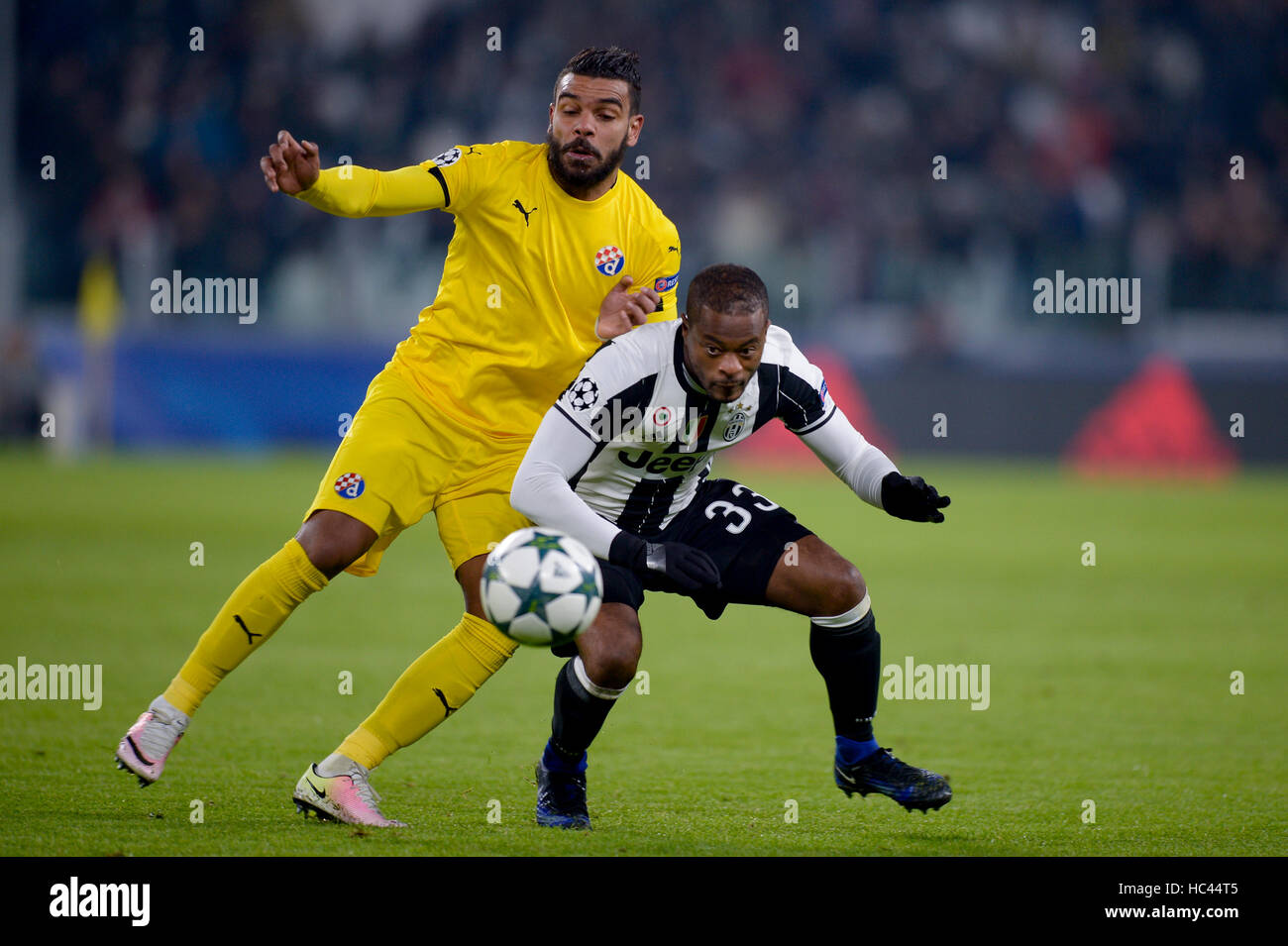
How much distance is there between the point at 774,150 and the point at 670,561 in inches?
715

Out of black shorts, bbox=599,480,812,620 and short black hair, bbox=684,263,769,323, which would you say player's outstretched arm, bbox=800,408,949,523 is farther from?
short black hair, bbox=684,263,769,323

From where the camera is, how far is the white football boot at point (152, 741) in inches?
195

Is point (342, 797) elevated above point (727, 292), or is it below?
below

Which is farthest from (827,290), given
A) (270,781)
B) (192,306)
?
(270,781)

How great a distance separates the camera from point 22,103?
21.3 m

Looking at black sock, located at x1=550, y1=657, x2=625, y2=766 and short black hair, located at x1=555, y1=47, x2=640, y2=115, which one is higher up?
short black hair, located at x1=555, y1=47, x2=640, y2=115

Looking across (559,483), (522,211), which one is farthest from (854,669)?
(522,211)

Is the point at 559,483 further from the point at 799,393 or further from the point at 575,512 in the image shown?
the point at 799,393

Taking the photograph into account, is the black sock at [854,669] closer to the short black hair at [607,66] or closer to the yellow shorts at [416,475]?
the yellow shorts at [416,475]

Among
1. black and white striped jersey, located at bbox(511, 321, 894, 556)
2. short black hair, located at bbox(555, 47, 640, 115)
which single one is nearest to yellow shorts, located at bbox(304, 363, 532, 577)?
black and white striped jersey, located at bbox(511, 321, 894, 556)

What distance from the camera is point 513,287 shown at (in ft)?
17.9

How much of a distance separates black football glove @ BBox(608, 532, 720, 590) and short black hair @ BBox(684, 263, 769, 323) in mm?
698

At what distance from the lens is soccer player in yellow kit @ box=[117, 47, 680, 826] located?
→ 5062 mm

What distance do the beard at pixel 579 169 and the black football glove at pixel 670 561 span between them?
52.2 inches
